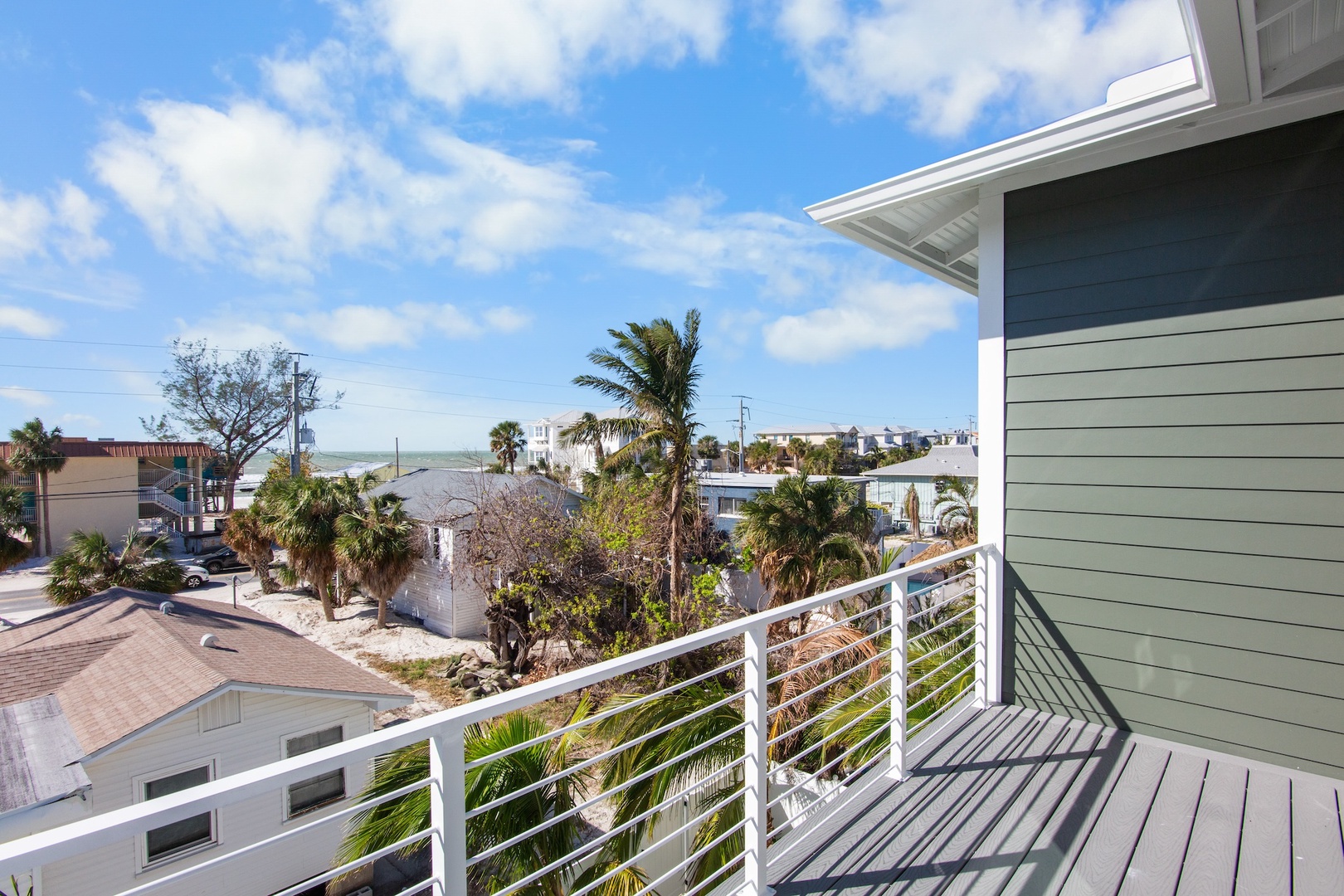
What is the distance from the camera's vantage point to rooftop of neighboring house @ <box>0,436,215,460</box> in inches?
1018

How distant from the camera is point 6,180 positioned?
2055 centimetres

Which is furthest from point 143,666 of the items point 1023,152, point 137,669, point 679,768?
point 1023,152

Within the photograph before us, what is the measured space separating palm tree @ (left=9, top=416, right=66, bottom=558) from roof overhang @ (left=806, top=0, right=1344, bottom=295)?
3056cm

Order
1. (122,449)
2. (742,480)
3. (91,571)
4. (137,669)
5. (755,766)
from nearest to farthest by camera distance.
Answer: (755,766), (137,669), (91,571), (742,480), (122,449)

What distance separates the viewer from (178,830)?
21.6ft

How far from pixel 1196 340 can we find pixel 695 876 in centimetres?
308

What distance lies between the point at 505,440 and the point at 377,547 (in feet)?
69.2

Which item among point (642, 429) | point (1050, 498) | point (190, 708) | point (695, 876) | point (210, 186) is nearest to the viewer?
point (695, 876)

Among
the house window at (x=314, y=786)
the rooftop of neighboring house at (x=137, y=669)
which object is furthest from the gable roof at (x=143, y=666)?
the house window at (x=314, y=786)

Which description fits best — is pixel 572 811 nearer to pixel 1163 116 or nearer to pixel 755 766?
pixel 755 766

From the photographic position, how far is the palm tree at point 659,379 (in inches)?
436

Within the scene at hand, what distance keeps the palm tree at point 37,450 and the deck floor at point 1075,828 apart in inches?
1224

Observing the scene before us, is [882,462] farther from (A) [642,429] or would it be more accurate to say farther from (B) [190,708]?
(B) [190,708]

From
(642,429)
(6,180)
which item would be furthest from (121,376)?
(642,429)
